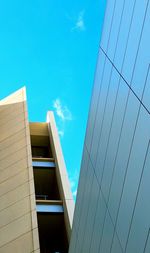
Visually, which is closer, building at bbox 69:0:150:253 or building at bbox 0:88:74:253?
building at bbox 69:0:150:253

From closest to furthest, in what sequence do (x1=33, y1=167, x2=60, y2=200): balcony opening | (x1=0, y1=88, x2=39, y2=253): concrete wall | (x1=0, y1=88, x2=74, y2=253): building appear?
(x1=0, y1=88, x2=39, y2=253): concrete wall → (x1=0, y1=88, x2=74, y2=253): building → (x1=33, y1=167, x2=60, y2=200): balcony opening

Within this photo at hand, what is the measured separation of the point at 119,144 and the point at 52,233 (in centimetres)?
1827

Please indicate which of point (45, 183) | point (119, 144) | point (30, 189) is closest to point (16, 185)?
point (30, 189)

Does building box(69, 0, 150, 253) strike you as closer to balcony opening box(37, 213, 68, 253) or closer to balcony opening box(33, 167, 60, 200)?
balcony opening box(37, 213, 68, 253)

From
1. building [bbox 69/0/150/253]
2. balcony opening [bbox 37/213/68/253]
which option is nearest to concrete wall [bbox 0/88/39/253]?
balcony opening [bbox 37/213/68/253]

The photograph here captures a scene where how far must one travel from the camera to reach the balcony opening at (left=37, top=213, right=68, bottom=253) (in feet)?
89.1

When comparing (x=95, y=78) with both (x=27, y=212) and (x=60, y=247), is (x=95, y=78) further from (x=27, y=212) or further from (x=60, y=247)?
(x=60, y=247)

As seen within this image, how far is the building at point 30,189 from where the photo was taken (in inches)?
950

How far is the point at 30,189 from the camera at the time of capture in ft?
88.5

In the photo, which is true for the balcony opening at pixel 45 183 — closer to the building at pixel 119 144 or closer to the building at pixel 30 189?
the building at pixel 30 189

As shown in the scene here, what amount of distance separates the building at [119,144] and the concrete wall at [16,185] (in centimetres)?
767

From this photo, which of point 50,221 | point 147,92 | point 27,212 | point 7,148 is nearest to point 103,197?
point 147,92

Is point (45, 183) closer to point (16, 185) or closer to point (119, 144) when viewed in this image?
point (16, 185)

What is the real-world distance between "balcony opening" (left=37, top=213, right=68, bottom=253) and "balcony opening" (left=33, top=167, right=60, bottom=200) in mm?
3626
